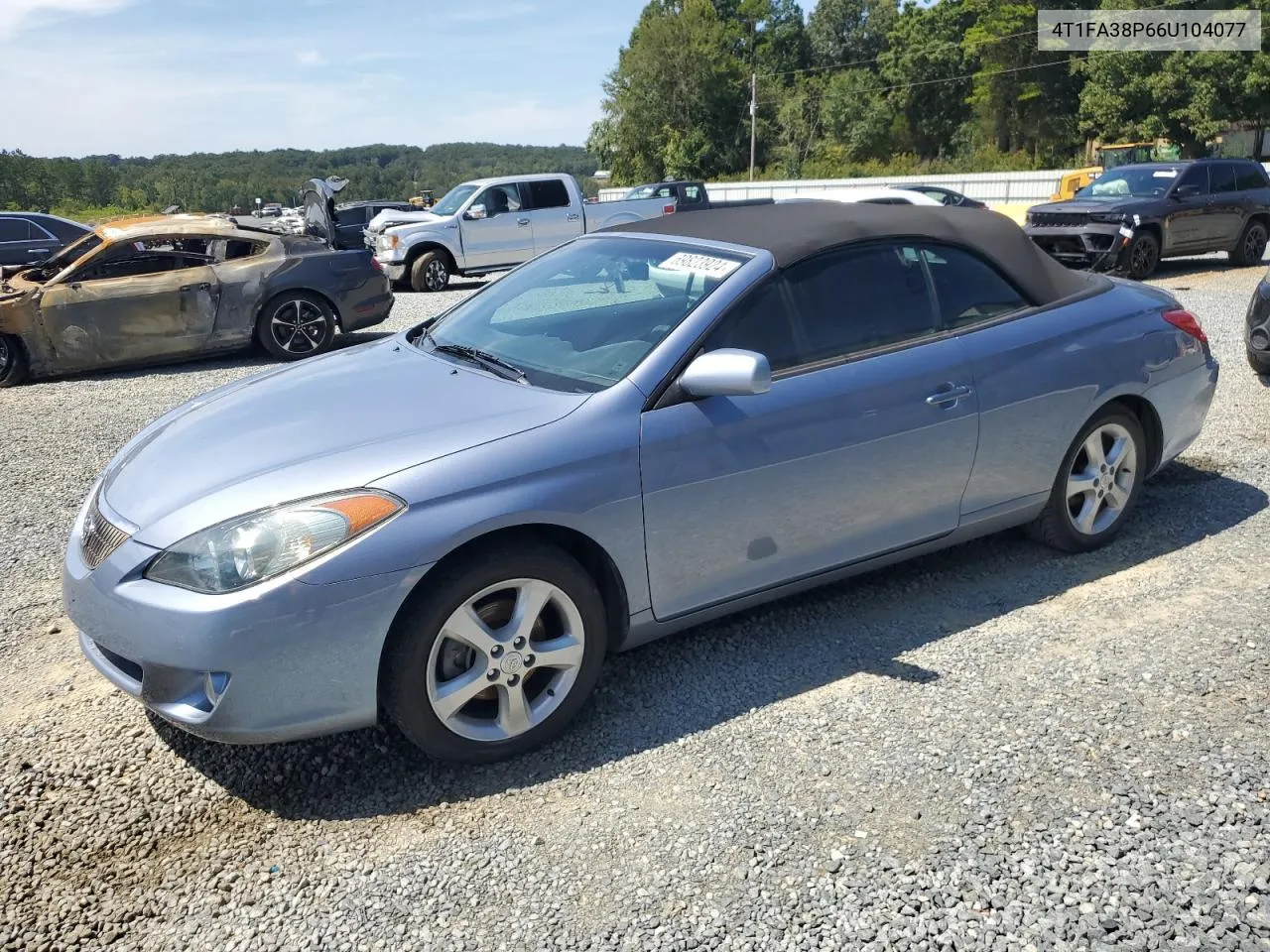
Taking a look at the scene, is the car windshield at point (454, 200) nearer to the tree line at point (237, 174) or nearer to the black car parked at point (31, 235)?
the black car parked at point (31, 235)

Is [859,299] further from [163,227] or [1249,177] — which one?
[1249,177]

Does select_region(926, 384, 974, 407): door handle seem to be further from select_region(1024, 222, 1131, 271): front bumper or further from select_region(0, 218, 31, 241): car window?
select_region(0, 218, 31, 241): car window

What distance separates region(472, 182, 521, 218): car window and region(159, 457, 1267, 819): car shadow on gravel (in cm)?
1390

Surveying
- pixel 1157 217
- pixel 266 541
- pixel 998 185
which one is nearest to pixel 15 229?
pixel 266 541

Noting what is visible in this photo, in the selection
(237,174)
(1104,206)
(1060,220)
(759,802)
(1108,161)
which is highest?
(237,174)

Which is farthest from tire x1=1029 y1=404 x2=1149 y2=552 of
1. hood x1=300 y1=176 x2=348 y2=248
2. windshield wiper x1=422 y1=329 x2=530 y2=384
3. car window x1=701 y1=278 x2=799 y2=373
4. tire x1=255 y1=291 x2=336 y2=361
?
hood x1=300 y1=176 x2=348 y2=248

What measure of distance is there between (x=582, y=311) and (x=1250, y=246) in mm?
15162

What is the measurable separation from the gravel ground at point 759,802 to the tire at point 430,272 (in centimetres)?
1317

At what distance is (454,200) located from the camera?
1786cm

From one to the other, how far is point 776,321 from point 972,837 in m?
1.84

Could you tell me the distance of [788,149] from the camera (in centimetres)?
7494

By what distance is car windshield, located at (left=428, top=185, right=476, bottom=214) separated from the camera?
17.6 meters

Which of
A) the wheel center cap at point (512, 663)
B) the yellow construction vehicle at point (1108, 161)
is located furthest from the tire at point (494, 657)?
the yellow construction vehicle at point (1108, 161)

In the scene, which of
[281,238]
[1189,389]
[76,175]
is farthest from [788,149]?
[1189,389]
